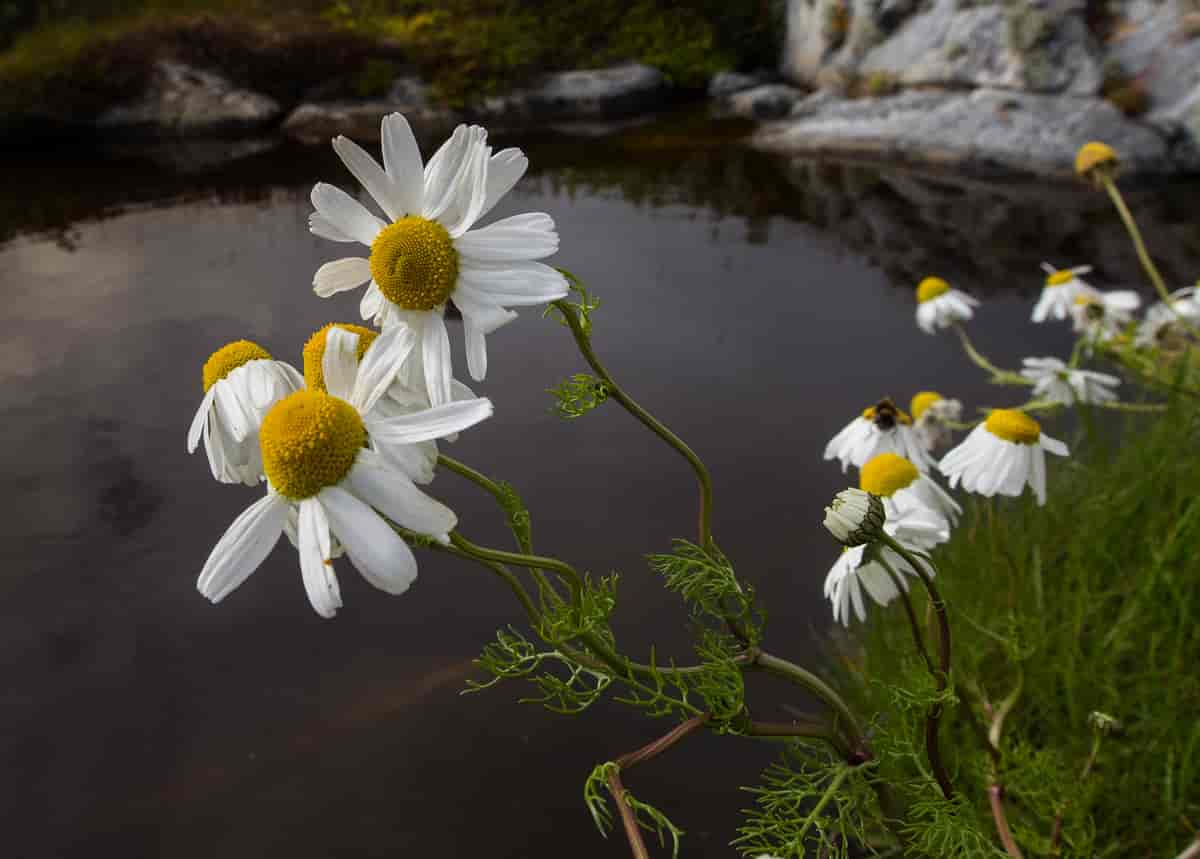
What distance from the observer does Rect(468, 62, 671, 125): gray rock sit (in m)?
6.33

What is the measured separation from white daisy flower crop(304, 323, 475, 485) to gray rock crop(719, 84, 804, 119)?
20.2 feet

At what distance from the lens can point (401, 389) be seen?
61 cm

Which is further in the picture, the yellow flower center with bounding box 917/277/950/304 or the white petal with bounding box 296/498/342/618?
the yellow flower center with bounding box 917/277/950/304

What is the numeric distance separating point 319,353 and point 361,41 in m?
6.55

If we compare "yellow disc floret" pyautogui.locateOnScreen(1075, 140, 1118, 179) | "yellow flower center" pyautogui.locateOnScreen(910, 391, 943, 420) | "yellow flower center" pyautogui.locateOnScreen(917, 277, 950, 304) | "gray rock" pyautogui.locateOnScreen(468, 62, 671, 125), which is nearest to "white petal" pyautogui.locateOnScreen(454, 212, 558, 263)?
"yellow flower center" pyautogui.locateOnScreen(910, 391, 943, 420)

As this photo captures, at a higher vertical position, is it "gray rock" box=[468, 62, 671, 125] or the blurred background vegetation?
the blurred background vegetation

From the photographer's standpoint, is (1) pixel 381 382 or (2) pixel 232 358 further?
(2) pixel 232 358

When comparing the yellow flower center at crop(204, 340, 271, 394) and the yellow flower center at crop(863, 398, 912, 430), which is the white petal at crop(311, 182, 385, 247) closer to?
the yellow flower center at crop(204, 340, 271, 394)

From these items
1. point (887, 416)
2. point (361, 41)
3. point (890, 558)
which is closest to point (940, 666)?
point (890, 558)

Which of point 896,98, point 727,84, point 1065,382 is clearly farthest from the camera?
point 727,84

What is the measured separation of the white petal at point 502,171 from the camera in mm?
618

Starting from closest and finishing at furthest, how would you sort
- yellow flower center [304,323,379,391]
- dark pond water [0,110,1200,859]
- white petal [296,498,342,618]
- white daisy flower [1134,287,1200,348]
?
white petal [296,498,342,618] → yellow flower center [304,323,379,391] → dark pond water [0,110,1200,859] → white daisy flower [1134,287,1200,348]

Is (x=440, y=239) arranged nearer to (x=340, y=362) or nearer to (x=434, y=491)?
(x=340, y=362)

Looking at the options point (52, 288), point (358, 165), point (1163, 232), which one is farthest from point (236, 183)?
point (358, 165)
